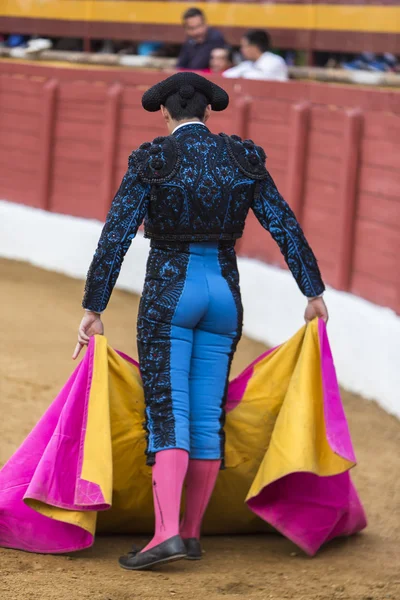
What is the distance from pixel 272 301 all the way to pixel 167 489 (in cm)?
417

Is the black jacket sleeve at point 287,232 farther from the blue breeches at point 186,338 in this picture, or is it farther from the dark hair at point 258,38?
the dark hair at point 258,38

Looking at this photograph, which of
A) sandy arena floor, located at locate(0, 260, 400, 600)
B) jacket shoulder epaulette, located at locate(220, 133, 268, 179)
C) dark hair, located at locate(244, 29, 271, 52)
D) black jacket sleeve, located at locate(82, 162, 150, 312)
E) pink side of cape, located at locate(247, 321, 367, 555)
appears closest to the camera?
sandy arena floor, located at locate(0, 260, 400, 600)

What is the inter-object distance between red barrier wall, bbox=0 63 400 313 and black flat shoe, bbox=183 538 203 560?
2.81 m

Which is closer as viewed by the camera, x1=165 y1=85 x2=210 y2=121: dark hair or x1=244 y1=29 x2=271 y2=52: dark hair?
x1=165 y1=85 x2=210 y2=121: dark hair

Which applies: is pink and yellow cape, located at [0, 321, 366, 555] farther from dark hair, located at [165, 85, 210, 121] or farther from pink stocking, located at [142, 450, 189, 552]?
dark hair, located at [165, 85, 210, 121]

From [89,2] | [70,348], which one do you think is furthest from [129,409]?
[89,2]

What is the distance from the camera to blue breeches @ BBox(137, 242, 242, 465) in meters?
3.88

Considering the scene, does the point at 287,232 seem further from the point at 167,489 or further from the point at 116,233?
the point at 167,489

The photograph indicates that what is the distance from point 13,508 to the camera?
3994 millimetres

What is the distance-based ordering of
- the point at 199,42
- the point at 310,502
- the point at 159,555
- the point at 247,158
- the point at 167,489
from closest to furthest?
1. the point at 159,555
2. the point at 167,489
3. the point at 247,158
4. the point at 310,502
5. the point at 199,42

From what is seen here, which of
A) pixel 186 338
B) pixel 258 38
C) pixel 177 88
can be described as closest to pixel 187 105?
pixel 177 88

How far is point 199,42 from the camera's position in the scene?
32.2 feet

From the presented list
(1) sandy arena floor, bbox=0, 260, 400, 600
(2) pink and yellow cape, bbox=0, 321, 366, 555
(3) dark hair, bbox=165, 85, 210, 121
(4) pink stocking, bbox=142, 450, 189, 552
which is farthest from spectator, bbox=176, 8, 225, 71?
(4) pink stocking, bbox=142, 450, 189, 552

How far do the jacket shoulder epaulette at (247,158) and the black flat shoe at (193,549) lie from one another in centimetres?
115
